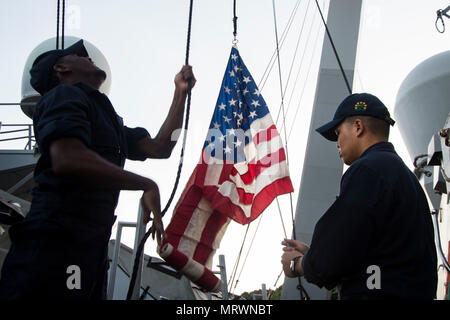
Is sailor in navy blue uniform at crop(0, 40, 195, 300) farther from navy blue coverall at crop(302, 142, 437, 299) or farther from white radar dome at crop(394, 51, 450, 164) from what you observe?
white radar dome at crop(394, 51, 450, 164)

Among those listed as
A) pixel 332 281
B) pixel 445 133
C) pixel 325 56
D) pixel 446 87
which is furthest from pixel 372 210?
pixel 446 87

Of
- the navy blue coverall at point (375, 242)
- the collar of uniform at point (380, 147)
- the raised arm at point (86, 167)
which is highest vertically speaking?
the collar of uniform at point (380, 147)

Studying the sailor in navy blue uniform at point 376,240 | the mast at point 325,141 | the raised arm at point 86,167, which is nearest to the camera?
the raised arm at point 86,167

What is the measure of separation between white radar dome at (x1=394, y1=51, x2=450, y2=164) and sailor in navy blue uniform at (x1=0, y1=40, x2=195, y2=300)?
2152 centimetres

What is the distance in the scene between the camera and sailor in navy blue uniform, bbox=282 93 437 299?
2.04 metres

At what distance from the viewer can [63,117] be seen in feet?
6.10

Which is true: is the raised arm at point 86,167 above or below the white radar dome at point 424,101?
below

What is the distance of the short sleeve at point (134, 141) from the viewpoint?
2.51 metres

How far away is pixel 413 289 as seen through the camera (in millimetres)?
2021

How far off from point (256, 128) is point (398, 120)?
69.8 ft

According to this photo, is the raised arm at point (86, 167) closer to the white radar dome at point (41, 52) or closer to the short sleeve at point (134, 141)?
the short sleeve at point (134, 141)

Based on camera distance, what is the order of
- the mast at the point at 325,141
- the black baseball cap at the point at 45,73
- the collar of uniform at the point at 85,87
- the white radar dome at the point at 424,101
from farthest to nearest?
the white radar dome at the point at 424,101 → the mast at the point at 325,141 → the black baseball cap at the point at 45,73 → the collar of uniform at the point at 85,87

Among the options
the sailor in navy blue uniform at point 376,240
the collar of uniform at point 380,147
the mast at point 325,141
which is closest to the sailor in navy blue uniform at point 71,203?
the sailor in navy blue uniform at point 376,240

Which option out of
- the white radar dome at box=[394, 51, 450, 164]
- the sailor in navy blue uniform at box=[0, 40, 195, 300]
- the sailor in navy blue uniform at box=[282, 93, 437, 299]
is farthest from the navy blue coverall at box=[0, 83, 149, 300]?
the white radar dome at box=[394, 51, 450, 164]
